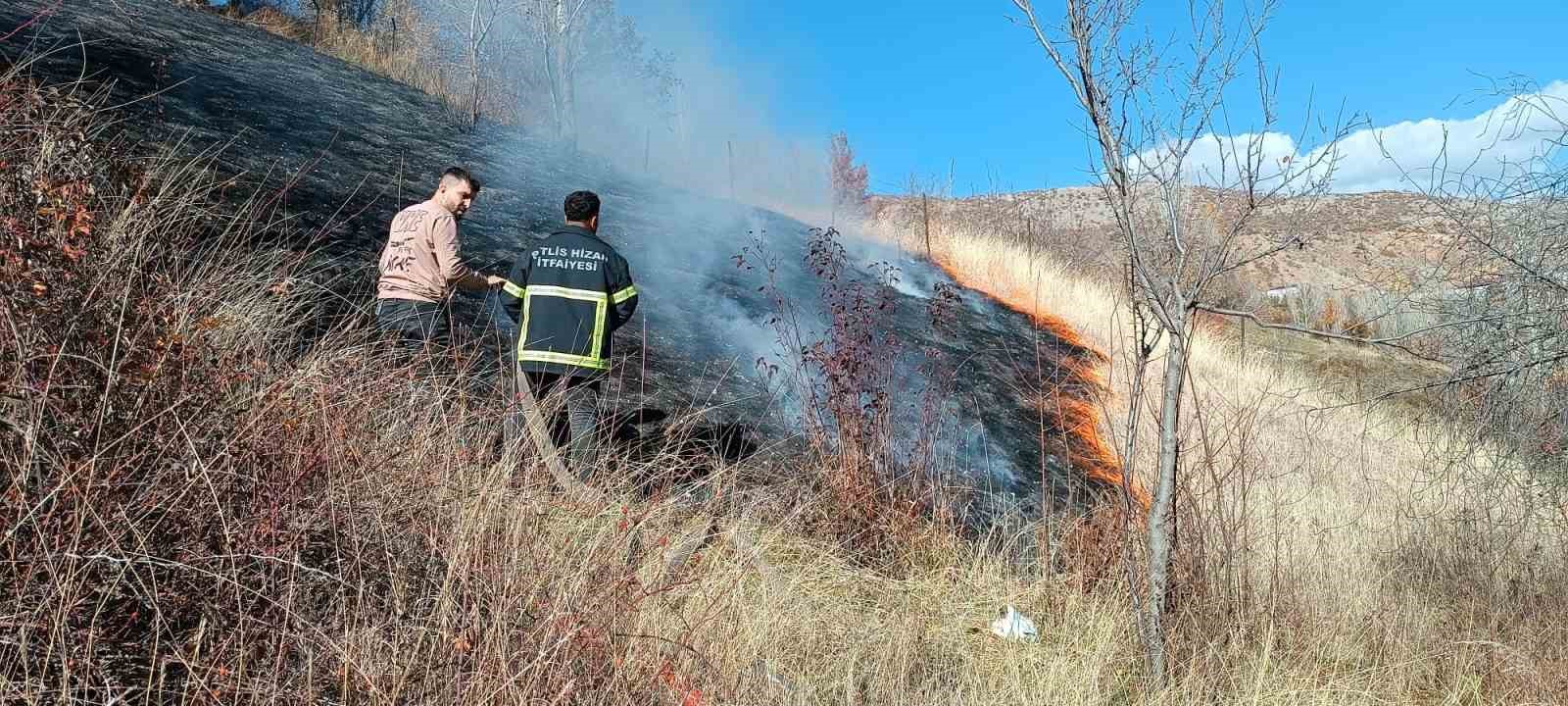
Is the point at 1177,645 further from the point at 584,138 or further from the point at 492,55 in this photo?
the point at 492,55

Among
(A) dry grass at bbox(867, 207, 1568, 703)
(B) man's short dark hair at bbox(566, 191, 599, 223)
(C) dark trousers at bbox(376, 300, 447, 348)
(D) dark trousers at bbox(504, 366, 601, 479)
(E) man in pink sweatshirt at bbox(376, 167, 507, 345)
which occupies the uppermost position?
(B) man's short dark hair at bbox(566, 191, 599, 223)

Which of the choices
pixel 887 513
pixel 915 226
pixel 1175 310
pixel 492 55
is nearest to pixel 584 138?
pixel 492 55

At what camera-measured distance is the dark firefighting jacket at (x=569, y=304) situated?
4332mm

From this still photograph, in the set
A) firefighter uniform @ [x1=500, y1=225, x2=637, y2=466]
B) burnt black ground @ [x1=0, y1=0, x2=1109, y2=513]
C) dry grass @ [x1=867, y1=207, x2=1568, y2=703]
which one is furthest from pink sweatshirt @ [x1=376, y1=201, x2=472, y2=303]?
dry grass @ [x1=867, y1=207, x2=1568, y2=703]

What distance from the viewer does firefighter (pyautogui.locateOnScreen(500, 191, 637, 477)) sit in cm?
430

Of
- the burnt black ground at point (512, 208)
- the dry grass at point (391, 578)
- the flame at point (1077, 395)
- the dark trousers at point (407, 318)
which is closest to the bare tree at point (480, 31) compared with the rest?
the burnt black ground at point (512, 208)

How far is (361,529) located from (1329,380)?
542 inches

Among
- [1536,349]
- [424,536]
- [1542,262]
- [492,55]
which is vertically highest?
[492,55]

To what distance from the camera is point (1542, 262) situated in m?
4.85

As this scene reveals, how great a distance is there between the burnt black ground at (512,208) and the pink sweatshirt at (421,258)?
994 mm

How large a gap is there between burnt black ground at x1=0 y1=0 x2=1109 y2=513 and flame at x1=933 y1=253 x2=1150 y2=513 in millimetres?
264

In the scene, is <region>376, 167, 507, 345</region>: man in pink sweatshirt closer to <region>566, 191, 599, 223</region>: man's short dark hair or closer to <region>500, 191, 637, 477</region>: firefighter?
<region>500, 191, 637, 477</region>: firefighter

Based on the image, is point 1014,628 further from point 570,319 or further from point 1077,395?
point 1077,395

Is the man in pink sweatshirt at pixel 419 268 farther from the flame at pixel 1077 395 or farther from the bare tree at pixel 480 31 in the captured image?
the bare tree at pixel 480 31
